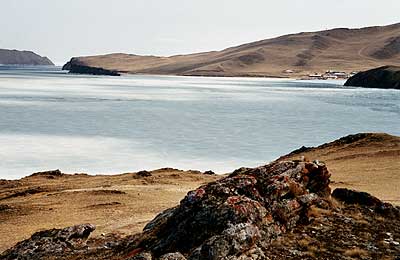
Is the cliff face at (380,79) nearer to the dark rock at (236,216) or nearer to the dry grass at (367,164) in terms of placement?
the dry grass at (367,164)

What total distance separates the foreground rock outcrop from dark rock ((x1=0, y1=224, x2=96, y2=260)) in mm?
27

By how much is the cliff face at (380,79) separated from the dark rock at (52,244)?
446 feet

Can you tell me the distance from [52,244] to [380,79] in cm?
14595

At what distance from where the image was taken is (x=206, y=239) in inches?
399

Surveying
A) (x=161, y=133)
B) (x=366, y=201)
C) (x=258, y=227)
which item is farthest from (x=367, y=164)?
(x=161, y=133)

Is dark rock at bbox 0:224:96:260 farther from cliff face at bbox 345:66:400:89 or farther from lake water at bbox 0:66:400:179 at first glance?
cliff face at bbox 345:66:400:89

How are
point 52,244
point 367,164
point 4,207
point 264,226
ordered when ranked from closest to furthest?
point 264,226, point 52,244, point 4,207, point 367,164

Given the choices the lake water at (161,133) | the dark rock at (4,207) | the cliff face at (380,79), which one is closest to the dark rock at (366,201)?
the dark rock at (4,207)

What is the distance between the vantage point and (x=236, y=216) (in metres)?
10.3

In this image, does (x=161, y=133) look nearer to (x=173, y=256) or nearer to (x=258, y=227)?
(x=258, y=227)

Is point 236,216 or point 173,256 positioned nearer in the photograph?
point 173,256

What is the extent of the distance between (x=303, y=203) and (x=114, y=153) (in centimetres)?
2764

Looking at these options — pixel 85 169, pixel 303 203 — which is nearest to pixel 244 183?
pixel 303 203

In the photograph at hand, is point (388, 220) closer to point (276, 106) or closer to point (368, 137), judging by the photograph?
point (368, 137)
